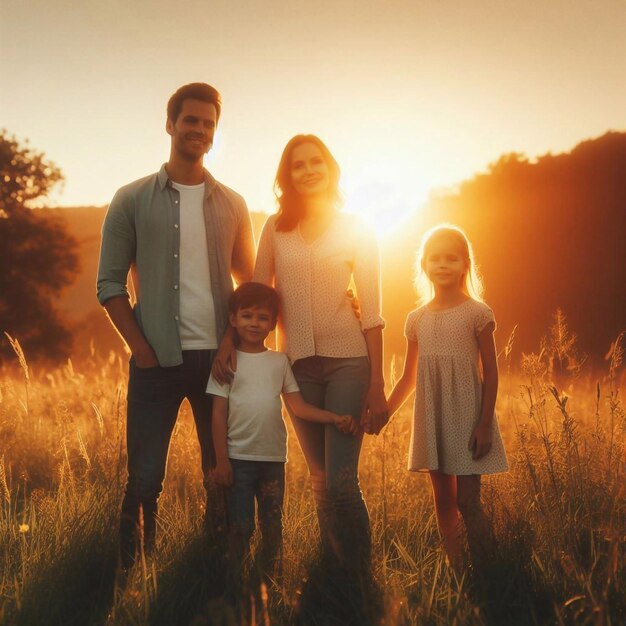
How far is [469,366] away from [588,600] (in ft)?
3.83

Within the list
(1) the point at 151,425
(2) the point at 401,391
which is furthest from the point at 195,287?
(2) the point at 401,391

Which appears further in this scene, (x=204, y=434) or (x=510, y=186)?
(x=510, y=186)

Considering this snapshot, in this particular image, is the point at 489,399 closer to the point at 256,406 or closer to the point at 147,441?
the point at 256,406

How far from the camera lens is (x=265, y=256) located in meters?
3.50

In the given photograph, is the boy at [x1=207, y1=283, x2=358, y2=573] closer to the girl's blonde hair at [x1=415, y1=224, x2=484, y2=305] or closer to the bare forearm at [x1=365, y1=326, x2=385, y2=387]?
the bare forearm at [x1=365, y1=326, x2=385, y2=387]

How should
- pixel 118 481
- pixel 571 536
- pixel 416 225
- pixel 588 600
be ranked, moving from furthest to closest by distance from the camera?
pixel 416 225 < pixel 118 481 < pixel 571 536 < pixel 588 600

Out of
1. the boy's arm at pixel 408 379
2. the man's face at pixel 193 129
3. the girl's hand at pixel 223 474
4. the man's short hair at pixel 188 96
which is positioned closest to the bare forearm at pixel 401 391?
the boy's arm at pixel 408 379

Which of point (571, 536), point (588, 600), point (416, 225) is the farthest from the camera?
point (416, 225)

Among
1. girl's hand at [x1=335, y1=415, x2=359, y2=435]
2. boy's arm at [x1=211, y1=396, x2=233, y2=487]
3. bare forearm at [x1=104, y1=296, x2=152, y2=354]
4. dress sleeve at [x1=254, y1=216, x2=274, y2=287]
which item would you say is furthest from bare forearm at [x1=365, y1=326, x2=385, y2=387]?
bare forearm at [x1=104, y1=296, x2=152, y2=354]

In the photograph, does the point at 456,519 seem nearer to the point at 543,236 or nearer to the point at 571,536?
the point at 571,536

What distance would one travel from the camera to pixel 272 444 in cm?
319

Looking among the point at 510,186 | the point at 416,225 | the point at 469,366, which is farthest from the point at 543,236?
the point at 469,366

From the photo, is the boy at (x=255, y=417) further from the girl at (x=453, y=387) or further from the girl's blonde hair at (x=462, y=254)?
the girl's blonde hair at (x=462, y=254)

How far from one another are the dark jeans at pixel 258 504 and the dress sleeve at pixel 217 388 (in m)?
0.31
